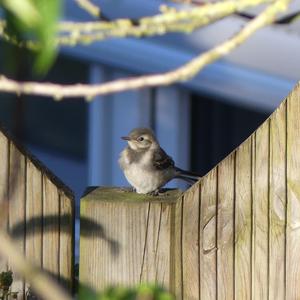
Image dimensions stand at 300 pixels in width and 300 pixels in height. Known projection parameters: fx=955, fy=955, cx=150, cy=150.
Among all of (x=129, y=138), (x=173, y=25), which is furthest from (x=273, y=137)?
(x=129, y=138)

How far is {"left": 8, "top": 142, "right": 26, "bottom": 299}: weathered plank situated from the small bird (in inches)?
54.4

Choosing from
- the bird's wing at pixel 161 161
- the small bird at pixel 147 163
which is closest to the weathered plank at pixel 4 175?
the small bird at pixel 147 163

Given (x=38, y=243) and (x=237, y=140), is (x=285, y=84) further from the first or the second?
(x=38, y=243)

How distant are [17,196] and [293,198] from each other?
0.81 metres

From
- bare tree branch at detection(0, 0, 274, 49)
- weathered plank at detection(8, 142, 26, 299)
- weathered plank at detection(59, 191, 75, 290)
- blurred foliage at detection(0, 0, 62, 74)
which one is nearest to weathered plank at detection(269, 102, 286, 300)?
weathered plank at detection(59, 191, 75, 290)

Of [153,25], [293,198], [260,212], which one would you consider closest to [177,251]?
[260,212]

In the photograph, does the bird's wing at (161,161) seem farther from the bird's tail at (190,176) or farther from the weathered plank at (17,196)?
the weathered plank at (17,196)

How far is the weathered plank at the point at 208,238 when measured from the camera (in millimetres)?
2723

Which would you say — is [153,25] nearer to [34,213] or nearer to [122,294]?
[122,294]

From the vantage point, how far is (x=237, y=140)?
6887 millimetres

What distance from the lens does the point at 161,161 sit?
15.5 feet

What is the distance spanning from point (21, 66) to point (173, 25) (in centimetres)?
24

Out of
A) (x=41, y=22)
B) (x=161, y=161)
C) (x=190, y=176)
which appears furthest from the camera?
(x=161, y=161)

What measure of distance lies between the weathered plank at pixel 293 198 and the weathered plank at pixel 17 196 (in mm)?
776
